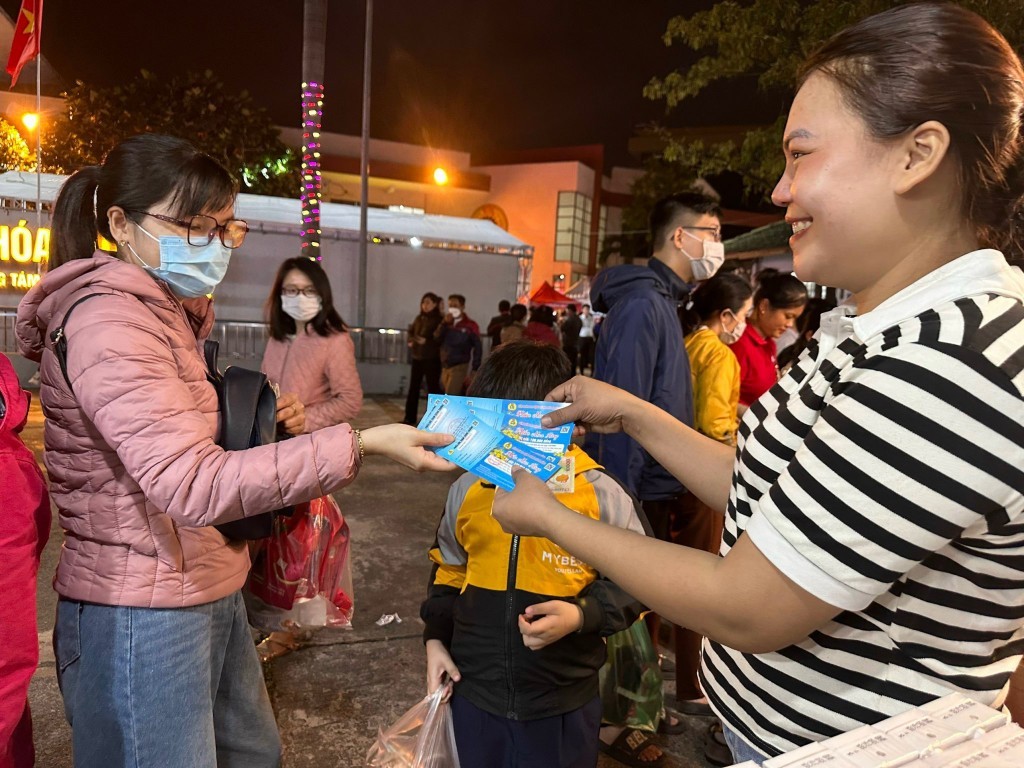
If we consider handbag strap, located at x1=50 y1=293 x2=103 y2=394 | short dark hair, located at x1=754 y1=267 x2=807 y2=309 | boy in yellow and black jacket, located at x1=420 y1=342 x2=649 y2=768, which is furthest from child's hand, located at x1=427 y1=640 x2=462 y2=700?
short dark hair, located at x1=754 y1=267 x2=807 y2=309

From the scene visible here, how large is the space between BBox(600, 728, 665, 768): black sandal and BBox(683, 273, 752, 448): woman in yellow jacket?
1.53 m

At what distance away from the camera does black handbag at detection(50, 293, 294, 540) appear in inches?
69.3

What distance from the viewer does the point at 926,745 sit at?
31.7 inches

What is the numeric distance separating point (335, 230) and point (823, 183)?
11.6 m

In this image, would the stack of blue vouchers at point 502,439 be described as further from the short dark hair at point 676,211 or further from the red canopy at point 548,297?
the red canopy at point 548,297

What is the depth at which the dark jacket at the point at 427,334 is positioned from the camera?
9.73m

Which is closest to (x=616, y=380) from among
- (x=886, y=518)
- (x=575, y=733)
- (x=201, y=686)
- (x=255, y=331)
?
(x=575, y=733)

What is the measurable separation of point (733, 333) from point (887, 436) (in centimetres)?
332

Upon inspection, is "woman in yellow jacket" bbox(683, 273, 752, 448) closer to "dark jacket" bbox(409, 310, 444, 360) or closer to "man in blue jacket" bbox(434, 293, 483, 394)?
"man in blue jacket" bbox(434, 293, 483, 394)

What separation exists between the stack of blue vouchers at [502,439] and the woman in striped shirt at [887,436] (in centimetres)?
27

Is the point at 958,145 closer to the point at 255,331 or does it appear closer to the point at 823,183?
the point at 823,183

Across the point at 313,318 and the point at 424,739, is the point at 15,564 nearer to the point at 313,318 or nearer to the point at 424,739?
the point at 424,739

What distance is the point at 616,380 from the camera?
3.13m

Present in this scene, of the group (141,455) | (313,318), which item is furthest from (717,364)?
(141,455)
